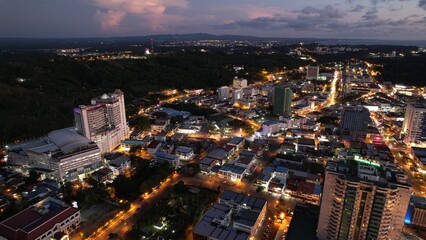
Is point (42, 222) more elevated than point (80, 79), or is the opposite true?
point (80, 79)

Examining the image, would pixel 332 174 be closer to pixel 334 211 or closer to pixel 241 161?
pixel 334 211

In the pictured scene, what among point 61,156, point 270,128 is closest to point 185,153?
point 61,156

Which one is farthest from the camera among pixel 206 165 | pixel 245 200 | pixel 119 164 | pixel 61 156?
pixel 119 164

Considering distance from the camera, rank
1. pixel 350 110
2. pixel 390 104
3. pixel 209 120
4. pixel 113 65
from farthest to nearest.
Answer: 1. pixel 113 65
2. pixel 390 104
3. pixel 209 120
4. pixel 350 110

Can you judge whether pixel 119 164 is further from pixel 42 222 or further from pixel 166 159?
pixel 42 222

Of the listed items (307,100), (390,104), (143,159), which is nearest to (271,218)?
(143,159)

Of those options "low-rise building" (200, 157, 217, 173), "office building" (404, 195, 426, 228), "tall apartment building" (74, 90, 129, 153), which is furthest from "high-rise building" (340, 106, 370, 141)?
"tall apartment building" (74, 90, 129, 153)
